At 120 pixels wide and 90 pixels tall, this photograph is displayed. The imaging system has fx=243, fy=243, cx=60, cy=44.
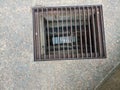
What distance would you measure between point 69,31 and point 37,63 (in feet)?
2.55

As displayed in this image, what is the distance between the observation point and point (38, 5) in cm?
417

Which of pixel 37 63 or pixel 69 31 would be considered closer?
pixel 37 63

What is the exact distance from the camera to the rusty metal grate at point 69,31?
4.08 metres

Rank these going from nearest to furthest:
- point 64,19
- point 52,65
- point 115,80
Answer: point 115,80
point 52,65
point 64,19

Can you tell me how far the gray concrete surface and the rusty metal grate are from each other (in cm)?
10

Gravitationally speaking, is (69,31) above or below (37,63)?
above

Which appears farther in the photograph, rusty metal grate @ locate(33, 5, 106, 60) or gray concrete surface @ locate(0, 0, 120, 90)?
rusty metal grate @ locate(33, 5, 106, 60)

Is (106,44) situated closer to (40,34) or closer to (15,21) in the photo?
(40,34)

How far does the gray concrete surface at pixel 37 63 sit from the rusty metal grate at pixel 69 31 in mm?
100

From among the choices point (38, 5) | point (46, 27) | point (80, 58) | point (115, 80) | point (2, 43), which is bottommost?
point (115, 80)

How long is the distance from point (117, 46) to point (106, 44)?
185mm

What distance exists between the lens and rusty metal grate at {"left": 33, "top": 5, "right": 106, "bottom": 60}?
161 inches

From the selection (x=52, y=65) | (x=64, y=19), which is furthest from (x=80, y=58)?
(x=64, y=19)

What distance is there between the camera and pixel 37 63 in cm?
399
